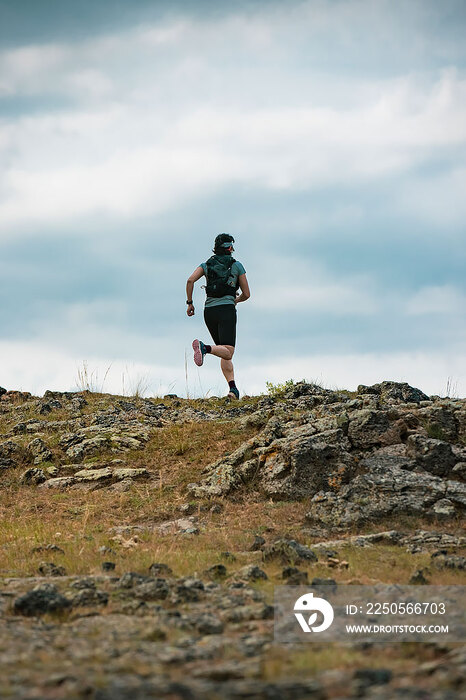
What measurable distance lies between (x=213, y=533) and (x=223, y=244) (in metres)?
9.09

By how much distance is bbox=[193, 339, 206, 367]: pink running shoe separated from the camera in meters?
17.5

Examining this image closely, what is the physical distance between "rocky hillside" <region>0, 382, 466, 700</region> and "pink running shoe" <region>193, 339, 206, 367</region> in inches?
45.6

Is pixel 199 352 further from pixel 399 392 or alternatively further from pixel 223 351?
pixel 399 392

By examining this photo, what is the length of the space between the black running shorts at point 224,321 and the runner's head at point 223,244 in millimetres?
1308

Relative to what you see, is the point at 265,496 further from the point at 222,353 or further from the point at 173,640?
the point at 173,640

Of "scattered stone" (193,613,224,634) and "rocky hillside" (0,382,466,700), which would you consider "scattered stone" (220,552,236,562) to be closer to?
"rocky hillside" (0,382,466,700)

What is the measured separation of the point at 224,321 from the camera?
58.8 feet

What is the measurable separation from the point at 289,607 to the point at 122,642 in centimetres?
172

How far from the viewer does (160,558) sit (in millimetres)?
8891

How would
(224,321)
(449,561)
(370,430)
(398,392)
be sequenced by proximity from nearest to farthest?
(449,561) → (370,430) → (398,392) → (224,321)

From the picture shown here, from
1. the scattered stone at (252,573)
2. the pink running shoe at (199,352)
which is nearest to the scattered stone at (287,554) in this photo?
the scattered stone at (252,573)

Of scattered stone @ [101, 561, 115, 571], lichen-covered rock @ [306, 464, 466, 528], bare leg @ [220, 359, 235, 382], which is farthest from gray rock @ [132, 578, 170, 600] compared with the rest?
bare leg @ [220, 359, 235, 382]

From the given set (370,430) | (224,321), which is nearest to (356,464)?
(370,430)

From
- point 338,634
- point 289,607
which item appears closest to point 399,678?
point 338,634
